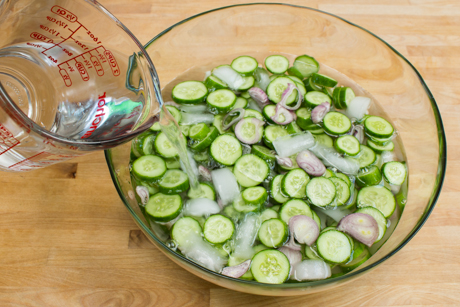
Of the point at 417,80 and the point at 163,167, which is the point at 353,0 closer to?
the point at 417,80

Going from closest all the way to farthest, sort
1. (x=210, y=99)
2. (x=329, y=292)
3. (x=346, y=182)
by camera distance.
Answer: (x=329, y=292)
(x=346, y=182)
(x=210, y=99)

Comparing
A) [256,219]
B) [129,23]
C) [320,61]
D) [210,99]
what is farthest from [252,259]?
[129,23]

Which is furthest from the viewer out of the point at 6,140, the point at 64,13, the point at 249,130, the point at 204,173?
the point at 249,130

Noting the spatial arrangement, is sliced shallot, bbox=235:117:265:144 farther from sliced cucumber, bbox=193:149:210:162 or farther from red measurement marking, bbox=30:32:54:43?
red measurement marking, bbox=30:32:54:43

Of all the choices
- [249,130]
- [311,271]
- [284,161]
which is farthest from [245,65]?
[311,271]

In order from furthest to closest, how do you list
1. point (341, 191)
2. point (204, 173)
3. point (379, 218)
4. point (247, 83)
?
point (247, 83) < point (204, 173) < point (341, 191) < point (379, 218)

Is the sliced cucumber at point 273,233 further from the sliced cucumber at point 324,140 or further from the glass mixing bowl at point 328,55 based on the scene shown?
the sliced cucumber at point 324,140

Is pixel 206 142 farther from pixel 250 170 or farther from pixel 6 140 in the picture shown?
pixel 6 140

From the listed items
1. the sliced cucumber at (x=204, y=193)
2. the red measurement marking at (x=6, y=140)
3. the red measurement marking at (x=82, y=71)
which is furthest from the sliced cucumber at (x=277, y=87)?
the red measurement marking at (x=6, y=140)
